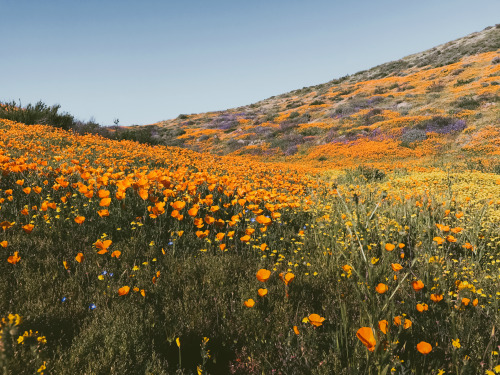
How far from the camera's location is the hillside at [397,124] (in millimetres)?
16672

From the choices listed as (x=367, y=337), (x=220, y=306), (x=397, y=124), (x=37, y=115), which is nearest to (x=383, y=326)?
(x=367, y=337)

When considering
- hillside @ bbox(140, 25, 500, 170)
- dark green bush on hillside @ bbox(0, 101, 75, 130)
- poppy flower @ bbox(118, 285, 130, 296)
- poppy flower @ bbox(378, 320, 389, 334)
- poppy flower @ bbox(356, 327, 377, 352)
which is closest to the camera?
poppy flower @ bbox(356, 327, 377, 352)

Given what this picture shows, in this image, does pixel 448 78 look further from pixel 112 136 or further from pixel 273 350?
pixel 273 350

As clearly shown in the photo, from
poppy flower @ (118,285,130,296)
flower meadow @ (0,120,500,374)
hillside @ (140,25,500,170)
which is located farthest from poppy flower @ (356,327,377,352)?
hillside @ (140,25,500,170)

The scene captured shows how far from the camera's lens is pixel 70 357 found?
170 centimetres

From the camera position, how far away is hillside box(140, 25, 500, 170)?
16.7 meters

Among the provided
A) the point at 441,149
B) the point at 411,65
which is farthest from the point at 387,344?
the point at 411,65

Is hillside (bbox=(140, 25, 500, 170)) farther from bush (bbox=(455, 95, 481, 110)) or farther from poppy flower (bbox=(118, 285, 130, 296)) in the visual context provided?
poppy flower (bbox=(118, 285, 130, 296))

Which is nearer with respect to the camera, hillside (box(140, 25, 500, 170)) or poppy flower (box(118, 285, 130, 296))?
poppy flower (box(118, 285, 130, 296))

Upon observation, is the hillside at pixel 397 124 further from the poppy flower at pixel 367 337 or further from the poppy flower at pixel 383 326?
the poppy flower at pixel 367 337

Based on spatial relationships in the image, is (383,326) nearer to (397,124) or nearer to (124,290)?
(124,290)

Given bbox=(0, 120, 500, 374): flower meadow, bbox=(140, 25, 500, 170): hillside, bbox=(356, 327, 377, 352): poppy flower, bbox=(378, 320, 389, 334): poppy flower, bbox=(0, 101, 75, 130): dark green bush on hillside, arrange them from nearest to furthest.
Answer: bbox=(356, 327, 377, 352): poppy flower < bbox=(378, 320, 389, 334): poppy flower < bbox=(0, 120, 500, 374): flower meadow < bbox=(0, 101, 75, 130): dark green bush on hillside < bbox=(140, 25, 500, 170): hillside

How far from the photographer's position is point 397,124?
68.5 feet

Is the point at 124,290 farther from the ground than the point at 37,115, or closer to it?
closer to it
